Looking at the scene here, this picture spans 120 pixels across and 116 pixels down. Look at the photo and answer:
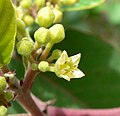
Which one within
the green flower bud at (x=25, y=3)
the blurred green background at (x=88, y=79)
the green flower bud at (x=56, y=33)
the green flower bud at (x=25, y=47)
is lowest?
the blurred green background at (x=88, y=79)

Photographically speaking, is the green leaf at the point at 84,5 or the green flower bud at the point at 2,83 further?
the green leaf at the point at 84,5

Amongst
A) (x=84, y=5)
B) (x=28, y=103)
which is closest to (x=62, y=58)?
(x=28, y=103)

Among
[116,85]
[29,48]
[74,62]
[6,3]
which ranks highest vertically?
[6,3]

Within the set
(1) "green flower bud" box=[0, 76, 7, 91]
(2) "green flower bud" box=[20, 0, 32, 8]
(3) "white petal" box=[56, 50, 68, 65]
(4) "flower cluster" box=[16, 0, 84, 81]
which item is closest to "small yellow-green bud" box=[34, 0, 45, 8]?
(2) "green flower bud" box=[20, 0, 32, 8]

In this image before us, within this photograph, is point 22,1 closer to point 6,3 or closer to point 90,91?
point 6,3

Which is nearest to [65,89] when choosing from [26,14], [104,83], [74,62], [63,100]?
[63,100]

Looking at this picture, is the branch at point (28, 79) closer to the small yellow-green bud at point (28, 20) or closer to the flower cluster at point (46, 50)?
the flower cluster at point (46, 50)

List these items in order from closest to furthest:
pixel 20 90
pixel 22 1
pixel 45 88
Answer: pixel 20 90 → pixel 22 1 → pixel 45 88

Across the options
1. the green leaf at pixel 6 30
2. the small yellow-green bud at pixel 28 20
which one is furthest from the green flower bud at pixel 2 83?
the small yellow-green bud at pixel 28 20
